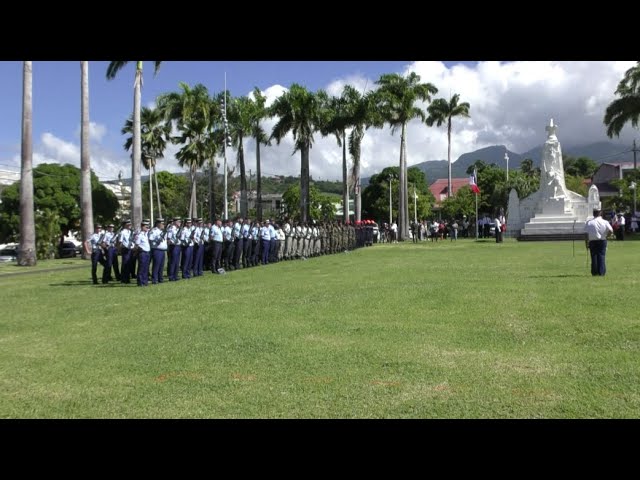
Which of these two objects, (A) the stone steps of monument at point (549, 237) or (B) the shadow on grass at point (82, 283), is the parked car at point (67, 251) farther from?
(A) the stone steps of monument at point (549, 237)

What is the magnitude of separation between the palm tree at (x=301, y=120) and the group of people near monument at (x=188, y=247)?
15.1 meters

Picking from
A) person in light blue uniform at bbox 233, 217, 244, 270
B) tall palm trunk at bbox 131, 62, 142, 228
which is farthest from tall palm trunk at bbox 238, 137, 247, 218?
person in light blue uniform at bbox 233, 217, 244, 270

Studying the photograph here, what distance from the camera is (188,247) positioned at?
20406mm

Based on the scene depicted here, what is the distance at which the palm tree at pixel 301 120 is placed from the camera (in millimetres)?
45000

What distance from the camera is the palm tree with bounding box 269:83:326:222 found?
45000mm

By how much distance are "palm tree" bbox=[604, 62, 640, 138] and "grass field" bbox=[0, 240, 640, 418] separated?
127 feet

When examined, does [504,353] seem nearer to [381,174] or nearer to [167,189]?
[167,189]

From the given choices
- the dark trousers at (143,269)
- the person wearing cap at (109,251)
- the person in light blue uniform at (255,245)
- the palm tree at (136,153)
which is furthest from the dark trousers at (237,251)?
the palm tree at (136,153)

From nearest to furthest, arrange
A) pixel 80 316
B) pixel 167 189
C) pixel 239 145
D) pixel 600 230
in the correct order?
pixel 80 316, pixel 600 230, pixel 239 145, pixel 167 189

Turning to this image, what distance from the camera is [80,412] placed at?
5746 millimetres

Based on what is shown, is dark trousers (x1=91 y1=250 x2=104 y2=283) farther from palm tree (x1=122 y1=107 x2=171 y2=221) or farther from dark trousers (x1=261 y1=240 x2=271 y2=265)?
palm tree (x1=122 y1=107 x2=171 y2=221)
